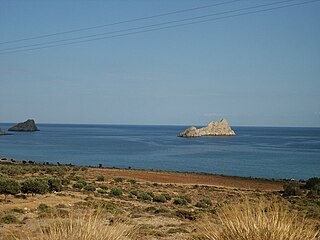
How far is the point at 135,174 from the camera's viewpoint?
45750 millimetres

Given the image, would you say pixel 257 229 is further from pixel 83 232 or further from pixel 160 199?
pixel 160 199

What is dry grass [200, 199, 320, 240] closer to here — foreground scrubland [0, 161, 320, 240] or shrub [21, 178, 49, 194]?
foreground scrubland [0, 161, 320, 240]

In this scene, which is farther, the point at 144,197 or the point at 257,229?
the point at 144,197

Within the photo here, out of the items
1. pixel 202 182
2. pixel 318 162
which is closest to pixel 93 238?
pixel 202 182

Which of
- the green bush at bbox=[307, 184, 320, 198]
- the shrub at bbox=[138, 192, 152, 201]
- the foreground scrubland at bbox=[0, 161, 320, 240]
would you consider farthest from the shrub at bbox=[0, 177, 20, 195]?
the green bush at bbox=[307, 184, 320, 198]

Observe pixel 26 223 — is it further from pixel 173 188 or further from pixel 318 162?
pixel 318 162

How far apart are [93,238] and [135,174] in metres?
40.4

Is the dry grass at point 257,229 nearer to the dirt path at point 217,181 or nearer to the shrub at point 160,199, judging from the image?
the shrub at point 160,199

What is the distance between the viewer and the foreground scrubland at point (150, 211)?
5.86 metres

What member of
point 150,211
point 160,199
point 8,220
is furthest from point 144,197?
point 8,220

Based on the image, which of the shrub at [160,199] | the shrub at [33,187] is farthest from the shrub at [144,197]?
the shrub at [33,187]

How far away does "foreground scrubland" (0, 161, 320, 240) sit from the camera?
5859mm

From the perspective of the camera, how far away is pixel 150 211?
19.2 metres

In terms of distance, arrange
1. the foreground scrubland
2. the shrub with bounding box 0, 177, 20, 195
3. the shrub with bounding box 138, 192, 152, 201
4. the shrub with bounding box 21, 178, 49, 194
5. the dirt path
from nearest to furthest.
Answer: the foreground scrubland → the shrub with bounding box 0, 177, 20, 195 → the shrub with bounding box 21, 178, 49, 194 → the shrub with bounding box 138, 192, 152, 201 → the dirt path
